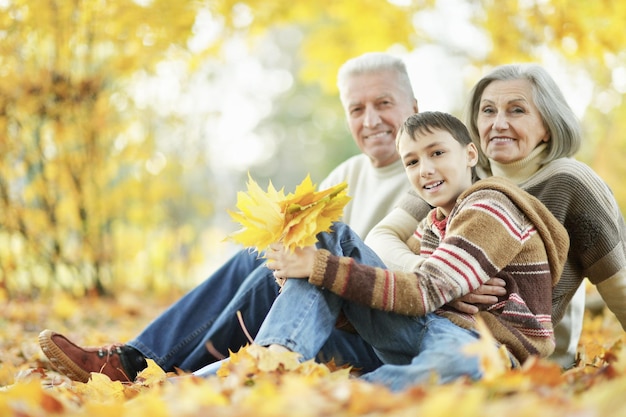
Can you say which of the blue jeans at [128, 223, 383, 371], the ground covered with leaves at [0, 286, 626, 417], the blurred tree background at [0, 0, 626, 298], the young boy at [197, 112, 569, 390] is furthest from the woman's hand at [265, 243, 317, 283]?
the blurred tree background at [0, 0, 626, 298]

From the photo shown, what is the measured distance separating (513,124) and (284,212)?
3.26 ft

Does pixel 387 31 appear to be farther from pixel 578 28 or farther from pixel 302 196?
pixel 302 196

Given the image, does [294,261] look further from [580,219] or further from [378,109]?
[378,109]

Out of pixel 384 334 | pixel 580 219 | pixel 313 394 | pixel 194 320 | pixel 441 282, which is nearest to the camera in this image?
pixel 313 394

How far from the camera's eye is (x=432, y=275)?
2.04 m

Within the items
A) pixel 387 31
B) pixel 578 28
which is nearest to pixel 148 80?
pixel 387 31

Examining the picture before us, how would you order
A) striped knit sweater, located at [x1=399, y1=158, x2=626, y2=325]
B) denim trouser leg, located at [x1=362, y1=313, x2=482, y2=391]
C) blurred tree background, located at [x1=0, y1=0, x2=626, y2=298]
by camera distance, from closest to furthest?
denim trouser leg, located at [x1=362, y1=313, x2=482, y2=391] < striped knit sweater, located at [x1=399, y1=158, x2=626, y2=325] < blurred tree background, located at [x1=0, y1=0, x2=626, y2=298]

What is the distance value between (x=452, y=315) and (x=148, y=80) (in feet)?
16.3

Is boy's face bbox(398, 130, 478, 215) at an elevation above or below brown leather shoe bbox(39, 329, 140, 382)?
above

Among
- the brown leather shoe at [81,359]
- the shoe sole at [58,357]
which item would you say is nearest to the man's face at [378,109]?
the brown leather shoe at [81,359]

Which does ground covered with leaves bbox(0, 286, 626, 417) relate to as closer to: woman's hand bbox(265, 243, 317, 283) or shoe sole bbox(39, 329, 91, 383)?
shoe sole bbox(39, 329, 91, 383)

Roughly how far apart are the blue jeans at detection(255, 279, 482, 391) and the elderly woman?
33cm

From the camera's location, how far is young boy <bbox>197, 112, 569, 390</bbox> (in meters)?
2.04

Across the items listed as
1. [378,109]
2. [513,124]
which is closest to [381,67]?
[378,109]
